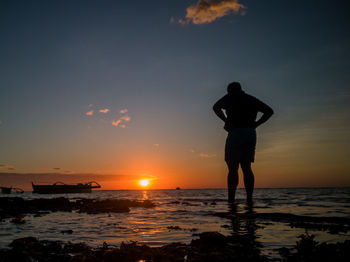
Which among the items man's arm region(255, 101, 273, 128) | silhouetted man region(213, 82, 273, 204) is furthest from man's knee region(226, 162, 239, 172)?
man's arm region(255, 101, 273, 128)

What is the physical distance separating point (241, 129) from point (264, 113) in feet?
3.26

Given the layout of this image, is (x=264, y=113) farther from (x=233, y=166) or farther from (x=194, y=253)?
(x=194, y=253)

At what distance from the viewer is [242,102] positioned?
22.8 feet

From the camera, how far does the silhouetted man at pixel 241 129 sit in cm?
681

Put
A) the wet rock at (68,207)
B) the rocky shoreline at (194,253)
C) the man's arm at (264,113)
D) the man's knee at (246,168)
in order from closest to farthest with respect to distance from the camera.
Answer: the rocky shoreline at (194,253) < the man's knee at (246,168) < the man's arm at (264,113) < the wet rock at (68,207)

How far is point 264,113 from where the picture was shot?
7172 millimetres

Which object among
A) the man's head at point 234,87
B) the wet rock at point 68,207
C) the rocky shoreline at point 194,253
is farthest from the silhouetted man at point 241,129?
the wet rock at point 68,207

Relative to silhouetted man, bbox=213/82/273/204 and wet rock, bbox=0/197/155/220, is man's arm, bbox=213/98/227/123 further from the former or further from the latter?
wet rock, bbox=0/197/155/220

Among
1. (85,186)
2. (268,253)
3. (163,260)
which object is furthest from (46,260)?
(85,186)

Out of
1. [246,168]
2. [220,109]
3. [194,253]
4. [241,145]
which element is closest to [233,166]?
[246,168]

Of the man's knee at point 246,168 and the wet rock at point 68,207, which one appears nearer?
the man's knee at point 246,168

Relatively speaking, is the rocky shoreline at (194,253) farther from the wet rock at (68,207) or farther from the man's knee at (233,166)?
the wet rock at (68,207)

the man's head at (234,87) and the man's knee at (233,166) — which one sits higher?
the man's head at (234,87)

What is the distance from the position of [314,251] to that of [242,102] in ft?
15.7
